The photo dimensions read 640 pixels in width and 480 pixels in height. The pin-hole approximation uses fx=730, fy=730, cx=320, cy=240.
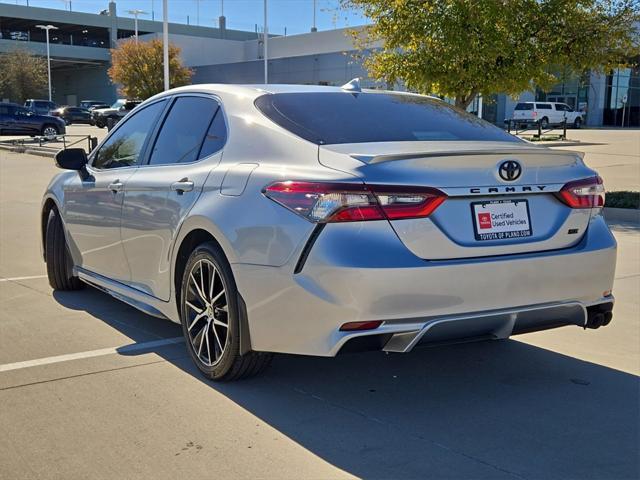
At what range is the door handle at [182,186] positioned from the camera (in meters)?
4.31

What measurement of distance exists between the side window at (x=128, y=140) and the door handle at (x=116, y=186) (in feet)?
0.57

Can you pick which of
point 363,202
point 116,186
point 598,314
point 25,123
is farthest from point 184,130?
point 25,123

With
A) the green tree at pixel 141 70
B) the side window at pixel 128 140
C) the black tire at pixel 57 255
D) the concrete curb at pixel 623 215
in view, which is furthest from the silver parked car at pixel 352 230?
the green tree at pixel 141 70

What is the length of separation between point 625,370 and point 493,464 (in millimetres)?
1748

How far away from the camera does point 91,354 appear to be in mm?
4812

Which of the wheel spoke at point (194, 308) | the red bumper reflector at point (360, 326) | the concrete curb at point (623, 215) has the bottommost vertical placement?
the concrete curb at point (623, 215)

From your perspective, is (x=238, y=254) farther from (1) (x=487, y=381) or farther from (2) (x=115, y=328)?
(2) (x=115, y=328)

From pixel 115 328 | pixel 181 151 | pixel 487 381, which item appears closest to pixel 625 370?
pixel 487 381

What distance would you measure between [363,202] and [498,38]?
9.85m

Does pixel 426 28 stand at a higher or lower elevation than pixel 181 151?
higher

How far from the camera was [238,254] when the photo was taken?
12.5 ft

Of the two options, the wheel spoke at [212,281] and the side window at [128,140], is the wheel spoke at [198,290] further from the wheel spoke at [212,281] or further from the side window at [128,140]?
the side window at [128,140]

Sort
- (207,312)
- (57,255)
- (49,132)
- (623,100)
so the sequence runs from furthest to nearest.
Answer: (623,100), (49,132), (57,255), (207,312)

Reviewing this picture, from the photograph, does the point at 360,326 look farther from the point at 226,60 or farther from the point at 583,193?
the point at 226,60
